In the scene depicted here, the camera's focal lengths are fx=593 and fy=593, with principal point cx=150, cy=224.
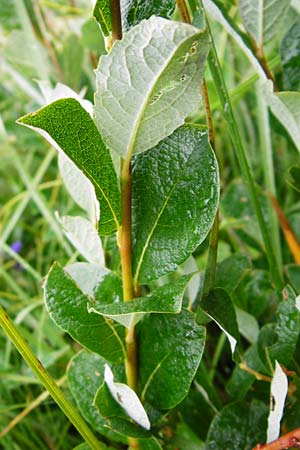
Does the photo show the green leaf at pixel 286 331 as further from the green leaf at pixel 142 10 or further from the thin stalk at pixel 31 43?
the thin stalk at pixel 31 43

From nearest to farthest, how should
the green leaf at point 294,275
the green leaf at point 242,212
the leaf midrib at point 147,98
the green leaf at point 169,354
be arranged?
the leaf midrib at point 147,98 < the green leaf at point 169,354 < the green leaf at point 294,275 < the green leaf at point 242,212

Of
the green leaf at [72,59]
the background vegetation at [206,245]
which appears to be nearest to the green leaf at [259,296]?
the background vegetation at [206,245]

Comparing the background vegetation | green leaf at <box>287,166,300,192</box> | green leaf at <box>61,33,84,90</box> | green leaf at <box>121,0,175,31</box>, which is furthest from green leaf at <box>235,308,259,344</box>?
green leaf at <box>61,33,84,90</box>

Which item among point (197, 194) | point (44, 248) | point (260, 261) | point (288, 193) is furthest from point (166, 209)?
point (44, 248)

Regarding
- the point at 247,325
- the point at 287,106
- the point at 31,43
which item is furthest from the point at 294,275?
the point at 31,43

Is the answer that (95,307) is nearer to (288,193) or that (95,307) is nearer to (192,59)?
(192,59)

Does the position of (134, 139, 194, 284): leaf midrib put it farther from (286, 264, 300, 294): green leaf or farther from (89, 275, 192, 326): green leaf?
(286, 264, 300, 294): green leaf
